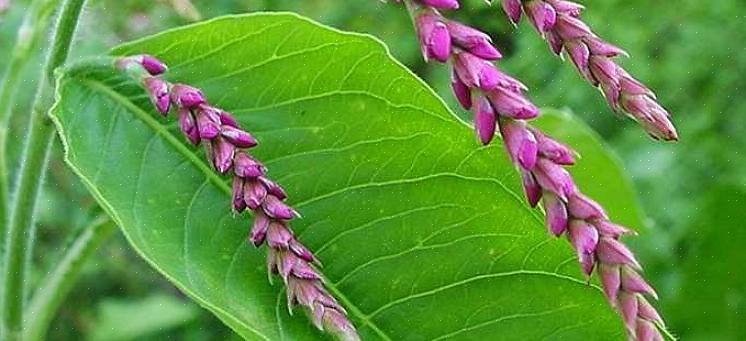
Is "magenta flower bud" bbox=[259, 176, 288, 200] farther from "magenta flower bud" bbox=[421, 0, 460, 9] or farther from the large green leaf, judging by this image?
"magenta flower bud" bbox=[421, 0, 460, 9]

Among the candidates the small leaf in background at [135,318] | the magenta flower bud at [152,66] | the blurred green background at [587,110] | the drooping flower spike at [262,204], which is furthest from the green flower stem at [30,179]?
the small leaf in background at [135,318]

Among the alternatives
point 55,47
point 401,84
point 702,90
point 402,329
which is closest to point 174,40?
point 55,47

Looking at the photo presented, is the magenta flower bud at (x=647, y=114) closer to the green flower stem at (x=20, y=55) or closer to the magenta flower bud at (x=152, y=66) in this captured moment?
the magenta flower bud at (x=152, y=66)

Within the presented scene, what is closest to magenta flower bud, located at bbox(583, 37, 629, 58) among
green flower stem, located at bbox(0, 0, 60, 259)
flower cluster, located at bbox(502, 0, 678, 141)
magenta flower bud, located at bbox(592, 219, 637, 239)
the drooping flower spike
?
flower cluster, located at bbox(502, 0, 678, 141)

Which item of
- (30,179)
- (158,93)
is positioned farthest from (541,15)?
(30,179)

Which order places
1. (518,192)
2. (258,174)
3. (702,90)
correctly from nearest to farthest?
(258,174), (518,192), (702,90)

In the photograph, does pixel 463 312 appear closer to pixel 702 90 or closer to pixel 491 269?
pixel 491 269
